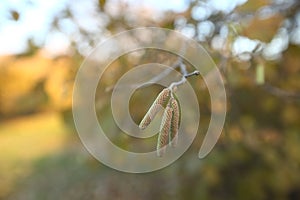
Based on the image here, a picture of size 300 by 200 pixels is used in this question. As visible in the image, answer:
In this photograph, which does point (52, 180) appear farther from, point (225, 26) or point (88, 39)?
point (225, 26)

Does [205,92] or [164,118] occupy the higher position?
[164,118]

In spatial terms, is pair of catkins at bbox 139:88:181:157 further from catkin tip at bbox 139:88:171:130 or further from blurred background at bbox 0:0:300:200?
blurred background at bbox 0:0:300:200

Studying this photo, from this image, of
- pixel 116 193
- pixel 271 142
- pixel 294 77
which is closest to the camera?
pixel 294 77

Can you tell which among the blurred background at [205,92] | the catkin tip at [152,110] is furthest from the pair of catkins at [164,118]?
the blurred background at [205,92]

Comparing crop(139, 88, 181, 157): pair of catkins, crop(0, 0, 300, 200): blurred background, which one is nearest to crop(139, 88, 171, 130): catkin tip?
crop(139, 88, 181, 157): pair of catkins

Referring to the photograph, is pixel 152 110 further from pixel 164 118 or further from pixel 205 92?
→ pixel 205 92

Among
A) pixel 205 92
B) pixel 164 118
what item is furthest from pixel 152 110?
pixel 205 92

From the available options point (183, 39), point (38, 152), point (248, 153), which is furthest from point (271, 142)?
point (38, 152)

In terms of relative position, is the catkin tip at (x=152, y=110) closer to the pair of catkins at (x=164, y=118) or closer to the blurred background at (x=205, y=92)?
the pair of catkins at (x=164, y=118)
